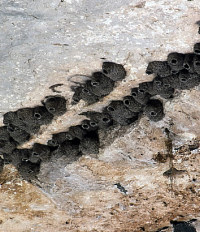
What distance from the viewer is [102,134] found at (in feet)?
23.4

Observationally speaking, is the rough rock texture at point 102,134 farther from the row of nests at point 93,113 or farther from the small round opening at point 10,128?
the small round opening at point 10,128

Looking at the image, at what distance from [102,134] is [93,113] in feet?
1.49

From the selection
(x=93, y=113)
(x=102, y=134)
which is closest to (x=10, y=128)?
(x=93, y=113)

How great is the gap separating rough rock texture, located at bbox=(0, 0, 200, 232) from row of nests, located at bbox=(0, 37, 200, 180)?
0.14 meters

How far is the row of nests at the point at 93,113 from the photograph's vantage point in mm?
5656

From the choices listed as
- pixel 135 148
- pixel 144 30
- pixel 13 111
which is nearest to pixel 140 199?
pixel 135 148

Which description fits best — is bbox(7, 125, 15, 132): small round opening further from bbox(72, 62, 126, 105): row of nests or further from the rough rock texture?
bbox(72, 62, 126, 105): row of nests

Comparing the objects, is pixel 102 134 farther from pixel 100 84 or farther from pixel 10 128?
pixel 10 128

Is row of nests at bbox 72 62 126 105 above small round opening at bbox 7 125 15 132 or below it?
above

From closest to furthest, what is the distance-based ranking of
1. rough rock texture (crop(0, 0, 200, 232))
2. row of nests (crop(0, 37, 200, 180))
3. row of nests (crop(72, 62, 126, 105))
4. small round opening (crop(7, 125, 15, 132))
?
rough rock texture (crop(0, 0, 200, 232)) → row of nests (crop(0, 37, 200, 180)) → row of nests (crop(72, 62, 126, 105)) → small round opening (crop(7, 125, 15, 132))

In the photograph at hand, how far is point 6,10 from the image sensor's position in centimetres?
481

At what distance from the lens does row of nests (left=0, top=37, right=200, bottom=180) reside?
18.6 ft

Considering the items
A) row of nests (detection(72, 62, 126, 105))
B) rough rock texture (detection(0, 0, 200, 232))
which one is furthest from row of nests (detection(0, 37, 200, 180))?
rough rock texture (detection(0, 0, 200, 232))

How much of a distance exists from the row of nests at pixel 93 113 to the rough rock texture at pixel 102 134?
0.14 meters
